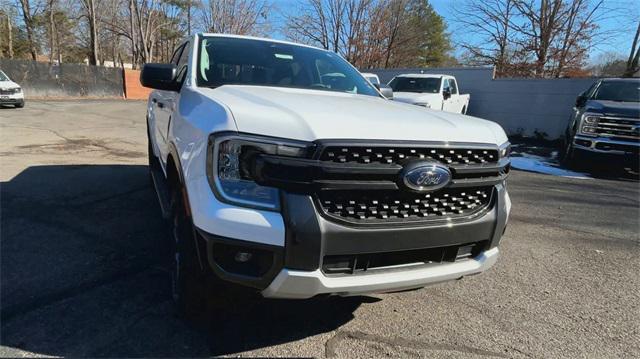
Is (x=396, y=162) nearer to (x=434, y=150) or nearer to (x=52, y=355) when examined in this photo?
(x=434, y=150)

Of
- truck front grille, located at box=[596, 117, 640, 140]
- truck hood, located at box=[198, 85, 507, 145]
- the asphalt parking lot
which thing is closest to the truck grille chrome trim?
truck front grille, located at box=[596, 117, 640, 140]

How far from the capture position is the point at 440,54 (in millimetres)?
48031

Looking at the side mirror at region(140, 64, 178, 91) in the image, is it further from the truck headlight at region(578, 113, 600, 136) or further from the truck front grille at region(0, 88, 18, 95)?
the truck front grille at region(0, 88, 18, 95)

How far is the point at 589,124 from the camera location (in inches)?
336

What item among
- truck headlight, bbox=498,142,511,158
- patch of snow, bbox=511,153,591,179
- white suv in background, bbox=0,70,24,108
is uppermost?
truck headlight, bbox=498,142,511,158

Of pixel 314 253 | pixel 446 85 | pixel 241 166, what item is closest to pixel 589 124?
pixel 446 85

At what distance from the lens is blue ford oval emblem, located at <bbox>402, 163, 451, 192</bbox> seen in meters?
2.12

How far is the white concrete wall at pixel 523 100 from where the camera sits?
46.3 ft

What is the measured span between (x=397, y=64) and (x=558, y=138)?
17.9m

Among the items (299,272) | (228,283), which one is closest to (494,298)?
(299,272)

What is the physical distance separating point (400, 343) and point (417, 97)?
10.5 m

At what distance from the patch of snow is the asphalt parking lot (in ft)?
11.7

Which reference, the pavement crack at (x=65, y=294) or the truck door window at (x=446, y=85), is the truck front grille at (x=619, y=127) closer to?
the truck door window at (x=446, y=85)

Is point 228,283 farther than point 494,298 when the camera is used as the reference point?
No
